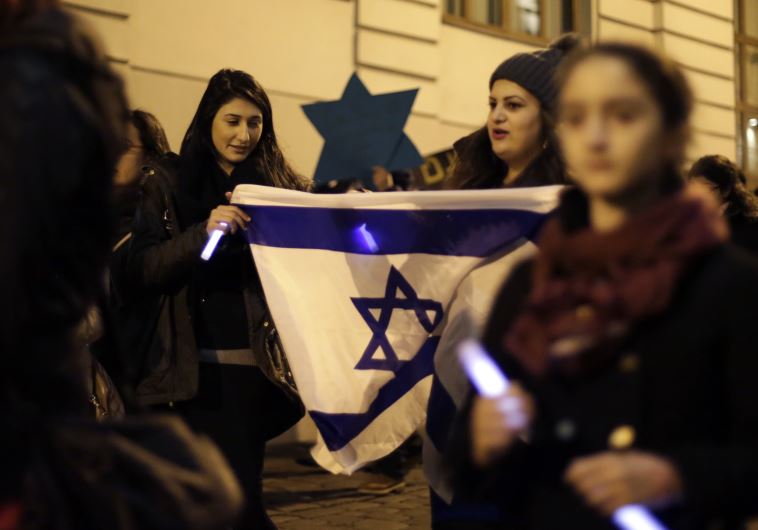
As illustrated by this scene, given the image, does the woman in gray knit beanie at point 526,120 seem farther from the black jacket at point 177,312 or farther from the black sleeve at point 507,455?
the black sleeve at point 507,455

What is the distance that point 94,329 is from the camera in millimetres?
4656

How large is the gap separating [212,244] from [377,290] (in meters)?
0.71

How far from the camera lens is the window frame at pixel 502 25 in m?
12.4

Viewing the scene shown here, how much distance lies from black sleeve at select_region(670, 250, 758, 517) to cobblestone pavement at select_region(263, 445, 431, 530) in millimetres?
4907

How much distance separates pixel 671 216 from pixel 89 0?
7492mm

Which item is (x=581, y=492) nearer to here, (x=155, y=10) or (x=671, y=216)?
(x=671, y=216)

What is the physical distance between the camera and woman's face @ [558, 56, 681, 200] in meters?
2.21

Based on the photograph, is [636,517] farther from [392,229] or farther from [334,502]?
[334,502]

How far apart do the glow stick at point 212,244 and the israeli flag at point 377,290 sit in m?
0.20

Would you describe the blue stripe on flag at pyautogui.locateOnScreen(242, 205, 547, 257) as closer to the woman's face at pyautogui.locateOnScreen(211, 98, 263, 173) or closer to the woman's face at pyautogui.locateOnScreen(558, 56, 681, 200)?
the woman's face at pyautogui.locateOnScreen(211, 98, 263, 173)

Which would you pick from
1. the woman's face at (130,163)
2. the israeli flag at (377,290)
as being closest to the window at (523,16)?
the woman's face at (130,163)

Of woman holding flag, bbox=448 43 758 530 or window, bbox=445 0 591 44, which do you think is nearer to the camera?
woman holding flag, bbox=448 43 758 530

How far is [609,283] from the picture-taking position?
6.98 ft

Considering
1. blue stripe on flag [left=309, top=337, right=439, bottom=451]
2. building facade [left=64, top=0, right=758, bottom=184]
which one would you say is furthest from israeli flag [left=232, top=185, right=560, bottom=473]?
building facade [left=64, top=0, right=758, bottom=184]
